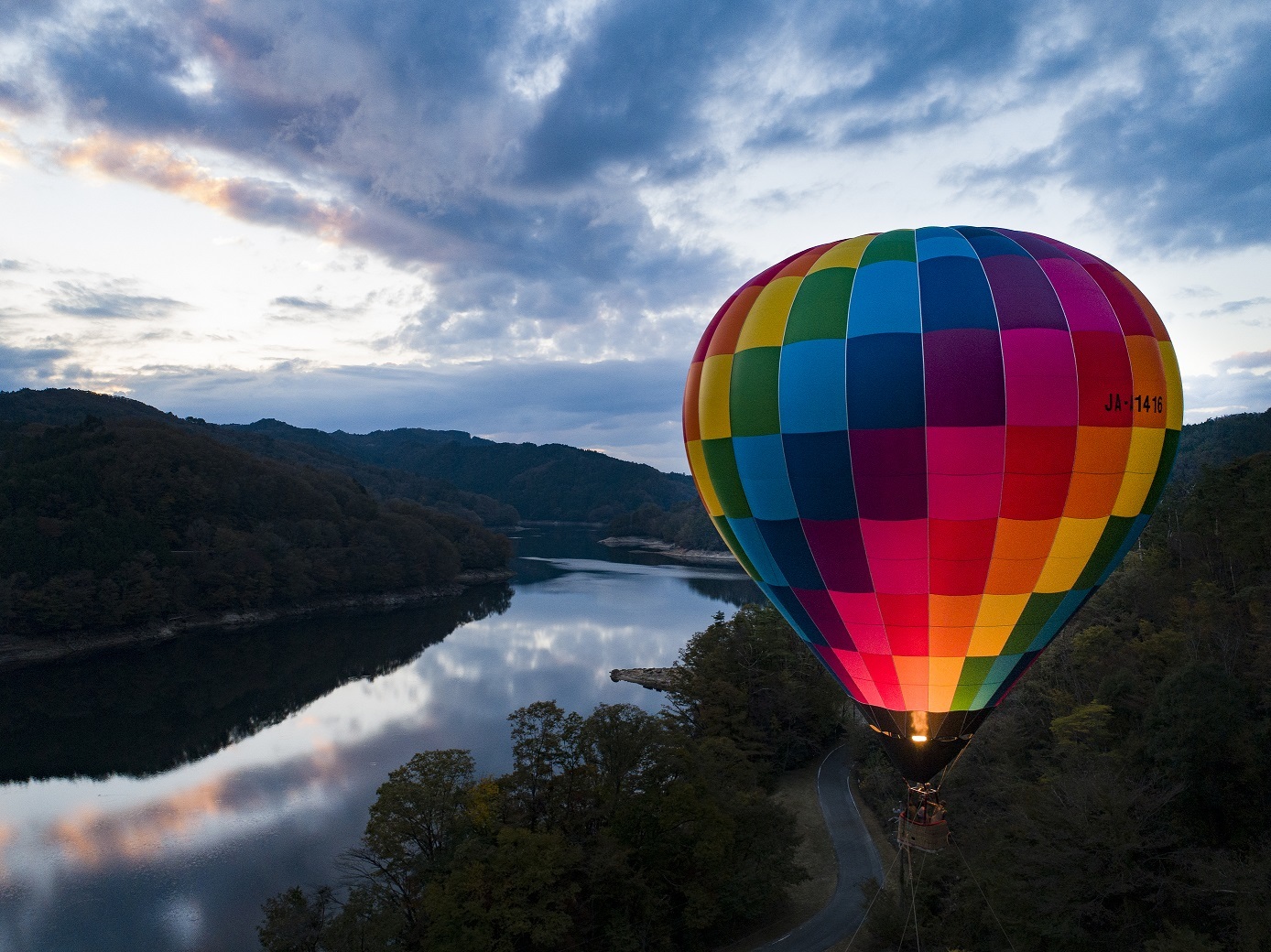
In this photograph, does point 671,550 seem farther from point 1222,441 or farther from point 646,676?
point 646,676

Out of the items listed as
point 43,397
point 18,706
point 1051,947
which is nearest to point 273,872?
point 1051,947

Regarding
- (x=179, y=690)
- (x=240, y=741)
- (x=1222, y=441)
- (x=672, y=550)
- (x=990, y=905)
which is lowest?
(x=179, y=690)

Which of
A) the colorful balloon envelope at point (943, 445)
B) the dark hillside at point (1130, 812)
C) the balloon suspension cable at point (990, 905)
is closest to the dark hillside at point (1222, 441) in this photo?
the dark hillside at point (1130, 812)

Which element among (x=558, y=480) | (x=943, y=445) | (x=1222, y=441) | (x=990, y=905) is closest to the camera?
(x=943, y=445)

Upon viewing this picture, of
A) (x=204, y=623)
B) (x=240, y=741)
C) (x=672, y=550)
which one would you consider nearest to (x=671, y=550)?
(x=672, y=550)

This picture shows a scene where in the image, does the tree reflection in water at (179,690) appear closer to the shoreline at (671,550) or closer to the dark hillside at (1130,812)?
the dark hillside at (1130,812)

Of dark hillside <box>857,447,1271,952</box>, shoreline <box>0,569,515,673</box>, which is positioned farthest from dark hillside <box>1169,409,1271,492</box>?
shoreline <box>0,569,515,673</box>
